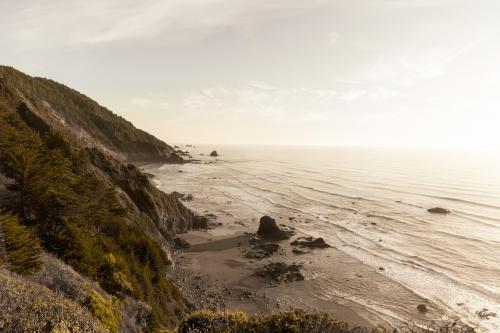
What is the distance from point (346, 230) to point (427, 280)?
14.2 meters

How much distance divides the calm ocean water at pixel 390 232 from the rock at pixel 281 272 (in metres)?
1.49

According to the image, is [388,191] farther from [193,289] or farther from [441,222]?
[193,289]

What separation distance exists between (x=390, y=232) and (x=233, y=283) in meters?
26.0

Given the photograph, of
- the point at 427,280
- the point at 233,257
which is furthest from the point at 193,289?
the point at 427,280

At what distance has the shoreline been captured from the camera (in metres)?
21.2

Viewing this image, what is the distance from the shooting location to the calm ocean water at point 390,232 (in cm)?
2378

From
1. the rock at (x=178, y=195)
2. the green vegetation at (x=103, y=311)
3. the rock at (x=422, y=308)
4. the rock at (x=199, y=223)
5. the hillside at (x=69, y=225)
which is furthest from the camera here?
the rock at (x=178, y=195)

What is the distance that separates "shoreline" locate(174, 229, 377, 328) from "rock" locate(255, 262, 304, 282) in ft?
1.70

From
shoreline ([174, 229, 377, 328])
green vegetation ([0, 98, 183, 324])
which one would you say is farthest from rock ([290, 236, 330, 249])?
green vegetation ([0, 98, 183, 324])

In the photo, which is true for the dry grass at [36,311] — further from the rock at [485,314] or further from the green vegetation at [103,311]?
the rock at [485,314]

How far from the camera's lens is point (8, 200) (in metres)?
11.5

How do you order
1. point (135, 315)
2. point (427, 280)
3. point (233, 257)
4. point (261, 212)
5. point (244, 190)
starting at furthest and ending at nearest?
point (244, 190) → point (261, 212) → point (233, 257) → point (427, 280) → point (135, 315)

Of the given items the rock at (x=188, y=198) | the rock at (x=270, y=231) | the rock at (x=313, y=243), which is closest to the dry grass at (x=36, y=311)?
the rock at (x=313, y=243)

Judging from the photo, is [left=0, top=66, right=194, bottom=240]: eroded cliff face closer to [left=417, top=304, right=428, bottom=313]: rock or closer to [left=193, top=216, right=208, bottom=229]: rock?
[left=193, top=216, right=208, bottom=229]: rock
